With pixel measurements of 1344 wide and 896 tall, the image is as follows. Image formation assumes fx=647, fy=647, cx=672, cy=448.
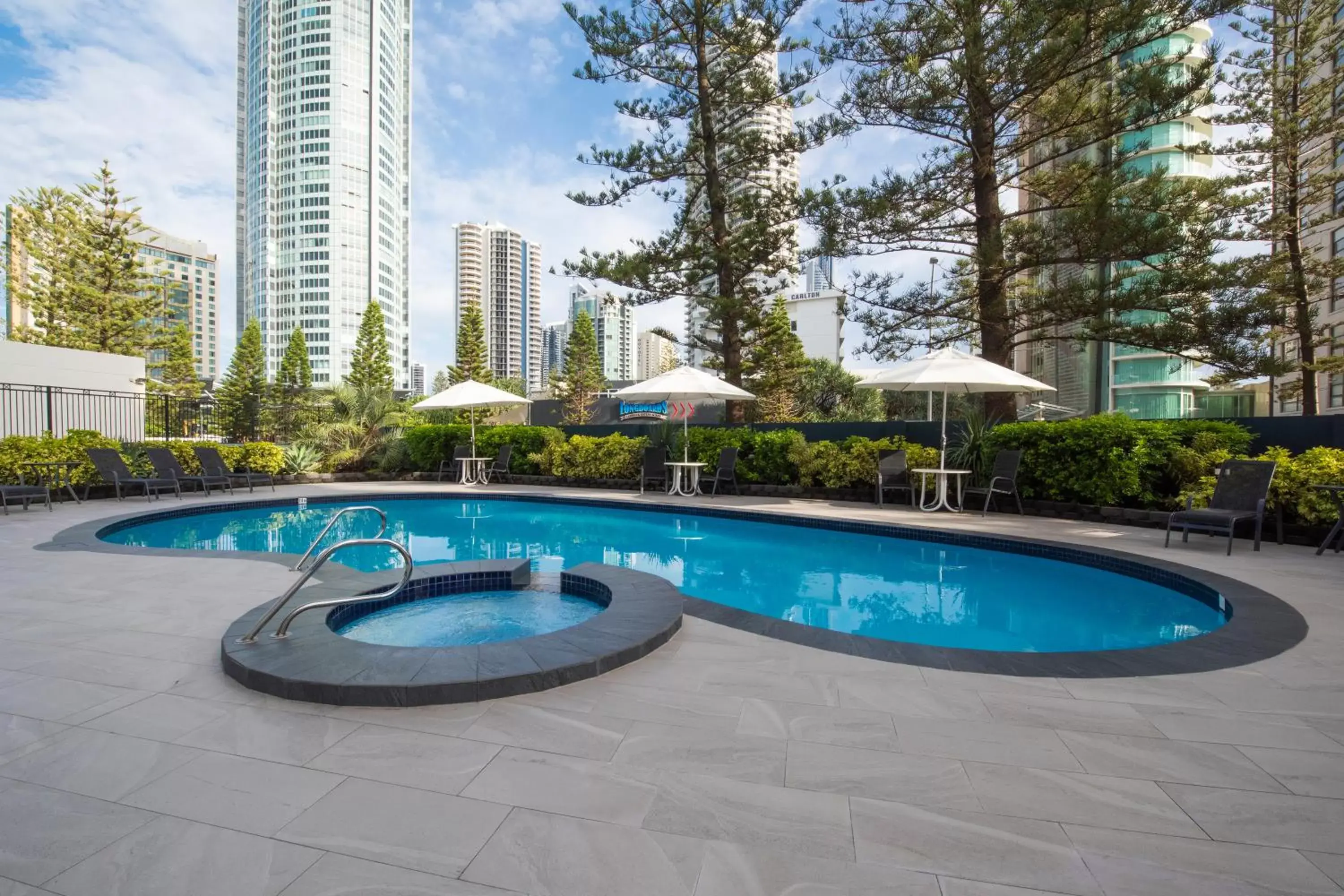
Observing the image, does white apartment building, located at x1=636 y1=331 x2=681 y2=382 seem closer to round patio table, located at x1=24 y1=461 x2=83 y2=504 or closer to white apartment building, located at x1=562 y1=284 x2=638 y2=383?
white apartment building, located at x1=562 y1=284 x2=638 y2=383

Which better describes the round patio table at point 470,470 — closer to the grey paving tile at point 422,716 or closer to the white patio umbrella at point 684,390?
the white patio umbrella at point 684,390

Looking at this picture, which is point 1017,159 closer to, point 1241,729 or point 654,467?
point 654,467

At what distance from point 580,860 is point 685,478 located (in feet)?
33.4

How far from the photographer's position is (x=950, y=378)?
311 inches

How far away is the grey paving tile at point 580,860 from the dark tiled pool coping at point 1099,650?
5.70 ft

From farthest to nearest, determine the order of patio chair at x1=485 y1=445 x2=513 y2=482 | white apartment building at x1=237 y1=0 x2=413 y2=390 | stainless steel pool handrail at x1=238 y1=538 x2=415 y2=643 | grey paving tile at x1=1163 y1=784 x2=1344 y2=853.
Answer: white apartment building at x1=237 y1=0 x2=413 y2=390 → patio chair at x1=485 y1=445 x2=513 y2=482 → stainless steel pool handrail at x1=238 y1=538 x2=415 y2=643 → grey paving tile at x1=1163 y1=784 x2=1344 y2=853

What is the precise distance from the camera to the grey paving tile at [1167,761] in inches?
75.4

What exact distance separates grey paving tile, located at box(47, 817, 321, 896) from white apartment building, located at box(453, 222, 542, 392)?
7856cm

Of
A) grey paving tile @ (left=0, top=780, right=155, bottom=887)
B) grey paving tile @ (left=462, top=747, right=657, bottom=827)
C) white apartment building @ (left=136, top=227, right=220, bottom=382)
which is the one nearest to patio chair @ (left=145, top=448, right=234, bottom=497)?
grey paving tile @ (left=0, top=780, right=155, bottom=887)

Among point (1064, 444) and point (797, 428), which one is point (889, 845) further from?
point (797, 428)

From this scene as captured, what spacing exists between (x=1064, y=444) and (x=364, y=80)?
3476 inches

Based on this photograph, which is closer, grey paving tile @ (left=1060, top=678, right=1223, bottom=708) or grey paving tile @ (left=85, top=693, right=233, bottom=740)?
grey paving tile @ (left=85, top=693, right=233, bottom=740)

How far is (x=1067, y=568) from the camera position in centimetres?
575

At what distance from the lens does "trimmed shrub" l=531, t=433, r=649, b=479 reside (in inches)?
471
